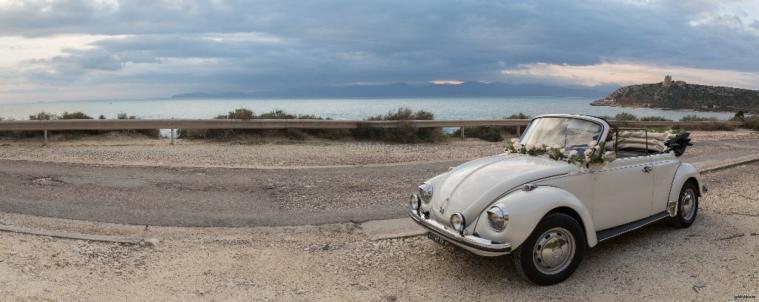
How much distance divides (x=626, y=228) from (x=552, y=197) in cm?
145

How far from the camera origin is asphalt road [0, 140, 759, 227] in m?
7.41

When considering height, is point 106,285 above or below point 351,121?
below

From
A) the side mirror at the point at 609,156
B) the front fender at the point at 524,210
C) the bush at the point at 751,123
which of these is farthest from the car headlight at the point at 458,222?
the bush at the point at 751,123

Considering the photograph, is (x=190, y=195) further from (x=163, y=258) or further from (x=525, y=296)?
(x=525, y=296)

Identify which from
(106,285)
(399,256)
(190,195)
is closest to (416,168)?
(190,195)

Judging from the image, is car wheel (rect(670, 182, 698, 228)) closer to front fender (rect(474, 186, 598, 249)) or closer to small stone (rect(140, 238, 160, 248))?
front fender (rect(474, 186, 598, 249))

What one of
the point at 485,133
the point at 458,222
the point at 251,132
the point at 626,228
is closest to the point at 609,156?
the point at 626,228

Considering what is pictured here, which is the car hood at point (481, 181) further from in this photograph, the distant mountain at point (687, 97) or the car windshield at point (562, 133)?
the distant mountain at point (687, 97)

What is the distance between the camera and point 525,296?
4789 millimetres

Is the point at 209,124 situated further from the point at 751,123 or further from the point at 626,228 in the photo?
the point at 751,123

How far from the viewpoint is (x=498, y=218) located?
15.4 ft

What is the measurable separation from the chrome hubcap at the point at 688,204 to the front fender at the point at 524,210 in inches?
101

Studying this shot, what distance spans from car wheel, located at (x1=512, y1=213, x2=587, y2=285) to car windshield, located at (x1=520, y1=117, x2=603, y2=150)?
1095mm

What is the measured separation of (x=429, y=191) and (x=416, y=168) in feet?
20.3
